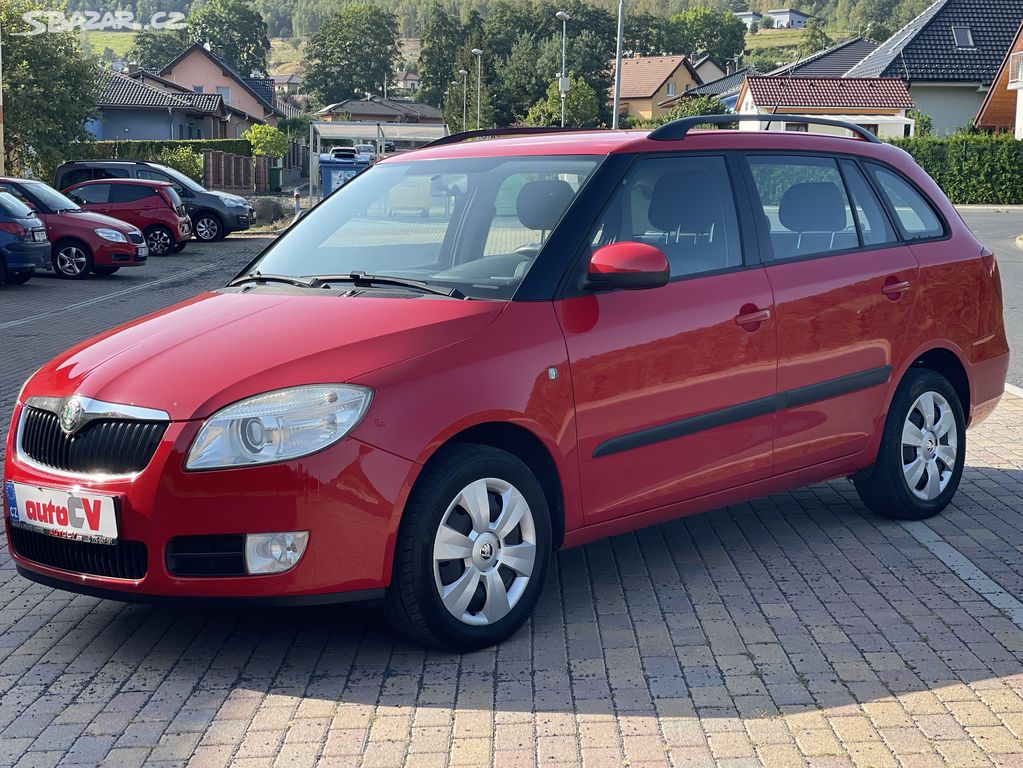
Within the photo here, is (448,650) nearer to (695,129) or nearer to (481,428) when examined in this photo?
(481,428)

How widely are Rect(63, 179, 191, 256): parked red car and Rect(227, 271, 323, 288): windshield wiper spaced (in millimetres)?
22958

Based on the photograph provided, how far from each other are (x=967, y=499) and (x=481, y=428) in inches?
132

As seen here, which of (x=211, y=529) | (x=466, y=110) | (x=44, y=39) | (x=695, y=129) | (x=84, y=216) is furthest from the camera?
(x=466, y=110)

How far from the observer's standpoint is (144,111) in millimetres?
79062

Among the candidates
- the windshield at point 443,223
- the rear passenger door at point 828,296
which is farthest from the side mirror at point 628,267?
the rear passenger door at point 828,296

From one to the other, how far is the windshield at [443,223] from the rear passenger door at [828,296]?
102 centimetres

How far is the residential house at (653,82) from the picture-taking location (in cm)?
13238

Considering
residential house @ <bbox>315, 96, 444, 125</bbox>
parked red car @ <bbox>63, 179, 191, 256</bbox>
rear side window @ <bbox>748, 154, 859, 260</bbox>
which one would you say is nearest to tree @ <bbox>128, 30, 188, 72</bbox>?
residential house @ <bbox>315, 96, 444, 125</bbox>

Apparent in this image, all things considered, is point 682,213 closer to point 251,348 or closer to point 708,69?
point 251,348

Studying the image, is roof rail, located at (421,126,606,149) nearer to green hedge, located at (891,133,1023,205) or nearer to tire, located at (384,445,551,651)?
tire, located at (384,445,551,651)

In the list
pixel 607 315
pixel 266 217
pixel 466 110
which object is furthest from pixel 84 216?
pixel 466 110

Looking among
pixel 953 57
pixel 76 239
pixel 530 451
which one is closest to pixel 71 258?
pixel 76 239

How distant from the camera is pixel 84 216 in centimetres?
2245

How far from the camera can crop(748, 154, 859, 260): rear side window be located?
18.9ft
